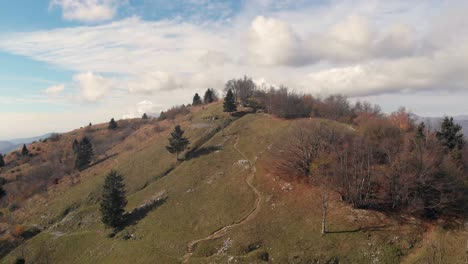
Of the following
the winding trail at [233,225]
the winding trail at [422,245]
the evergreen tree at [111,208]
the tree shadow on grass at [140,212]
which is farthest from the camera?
the tree shadow on grass at [140,212]

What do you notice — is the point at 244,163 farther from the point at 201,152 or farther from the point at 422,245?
the point at 422,245

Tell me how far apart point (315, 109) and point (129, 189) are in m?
69.4

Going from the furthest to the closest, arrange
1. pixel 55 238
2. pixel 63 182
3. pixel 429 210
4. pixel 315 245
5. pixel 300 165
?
1. pixel 63 182
2. pixel 55 238
3. pixel 300 165
4. pixel 429 210
5. pixel 315 245

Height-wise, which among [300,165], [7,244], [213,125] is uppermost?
[213,125]

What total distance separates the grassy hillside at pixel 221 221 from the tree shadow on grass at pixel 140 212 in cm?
104

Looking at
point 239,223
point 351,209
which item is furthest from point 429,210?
point 239,223

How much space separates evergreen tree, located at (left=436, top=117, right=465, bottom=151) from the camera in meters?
64.9

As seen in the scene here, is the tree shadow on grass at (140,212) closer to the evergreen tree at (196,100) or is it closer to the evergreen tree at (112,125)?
the evergreen tree at (196,100)

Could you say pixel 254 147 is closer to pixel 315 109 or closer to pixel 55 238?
pixel 315 109

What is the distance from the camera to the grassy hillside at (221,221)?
1683 inches

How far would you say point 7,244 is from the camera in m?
70.8

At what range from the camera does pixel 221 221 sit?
55.1 meters

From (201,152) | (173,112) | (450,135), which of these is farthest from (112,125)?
(450,135)

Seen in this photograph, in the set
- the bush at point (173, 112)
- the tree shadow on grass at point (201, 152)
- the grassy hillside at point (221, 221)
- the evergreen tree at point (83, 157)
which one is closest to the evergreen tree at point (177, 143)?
the tree shadow on grass at point (201, 152)
